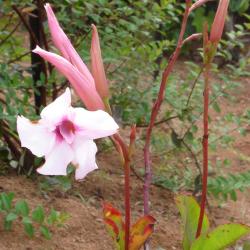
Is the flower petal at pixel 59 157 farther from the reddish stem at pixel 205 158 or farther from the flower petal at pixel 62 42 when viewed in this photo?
the reddish stem at pixel 205 158

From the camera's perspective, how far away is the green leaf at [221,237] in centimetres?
136

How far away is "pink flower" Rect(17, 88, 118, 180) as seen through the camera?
3.44 ft

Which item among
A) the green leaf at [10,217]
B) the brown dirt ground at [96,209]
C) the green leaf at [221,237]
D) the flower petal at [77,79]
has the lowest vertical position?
the brown dirt ground at [96,209]

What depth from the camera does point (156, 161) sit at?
9.23 feet

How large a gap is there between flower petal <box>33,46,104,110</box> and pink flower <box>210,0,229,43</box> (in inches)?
10.5

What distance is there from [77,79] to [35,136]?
0.13 m

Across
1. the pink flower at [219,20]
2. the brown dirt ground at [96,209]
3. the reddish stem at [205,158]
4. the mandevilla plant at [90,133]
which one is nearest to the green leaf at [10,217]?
the brown dirt ground at [96,209]

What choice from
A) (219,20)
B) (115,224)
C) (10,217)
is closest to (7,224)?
(10,217)

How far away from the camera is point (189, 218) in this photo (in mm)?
1454

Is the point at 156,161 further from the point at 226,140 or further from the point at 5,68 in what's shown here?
the point at 5,68

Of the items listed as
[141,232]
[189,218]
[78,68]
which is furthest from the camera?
[189,218]

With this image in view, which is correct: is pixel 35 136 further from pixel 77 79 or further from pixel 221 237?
pixel 221 237

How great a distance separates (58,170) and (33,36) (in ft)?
4.18

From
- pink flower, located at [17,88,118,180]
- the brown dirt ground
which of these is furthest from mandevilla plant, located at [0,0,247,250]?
the brown dirt ground
